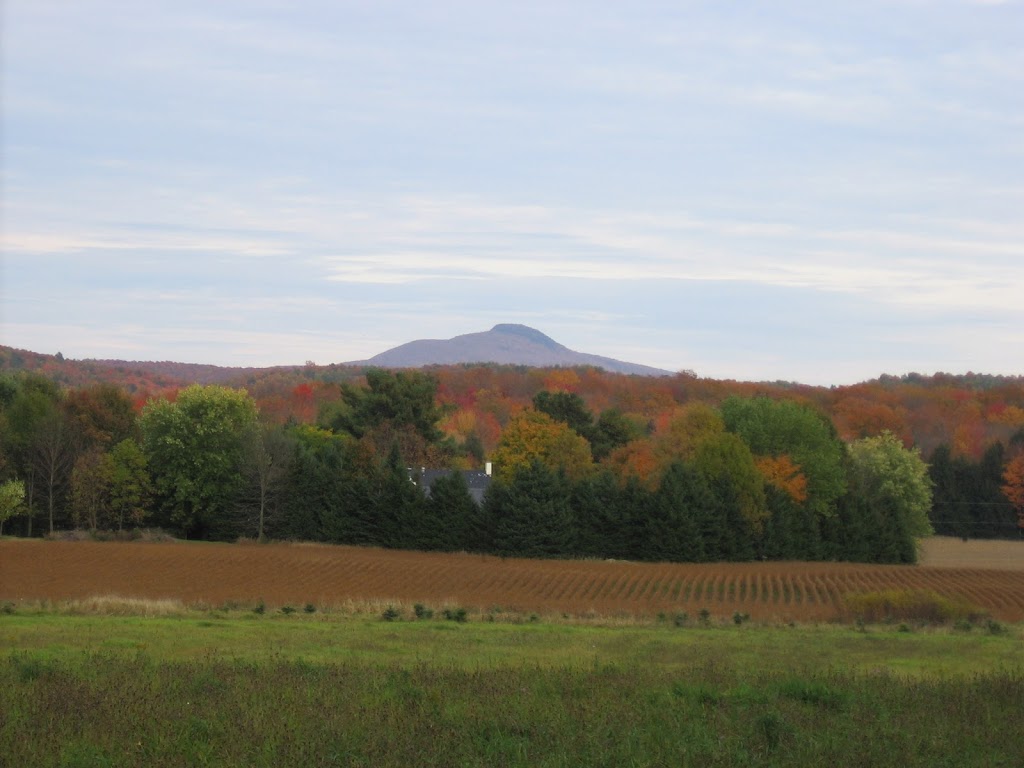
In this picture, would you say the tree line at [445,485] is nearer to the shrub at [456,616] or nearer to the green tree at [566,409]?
the green tree at [566,409]

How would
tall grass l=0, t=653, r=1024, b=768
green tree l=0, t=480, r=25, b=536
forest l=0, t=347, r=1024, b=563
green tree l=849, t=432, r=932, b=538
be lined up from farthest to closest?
green tree l=849, t=432, r=932, b=538, forest l=0, t=347, r=1024, b=563, green tree l=0, t=480, r=25, b=536, tall grass l=0, t=653, r=1024, b=768

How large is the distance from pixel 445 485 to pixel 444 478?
0.95m

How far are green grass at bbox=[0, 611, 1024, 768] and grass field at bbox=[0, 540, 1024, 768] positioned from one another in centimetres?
3

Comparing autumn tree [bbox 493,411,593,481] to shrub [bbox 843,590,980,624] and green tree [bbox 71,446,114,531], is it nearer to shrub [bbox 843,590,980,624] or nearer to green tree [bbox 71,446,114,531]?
green tree [bbox 71,446,114,531]

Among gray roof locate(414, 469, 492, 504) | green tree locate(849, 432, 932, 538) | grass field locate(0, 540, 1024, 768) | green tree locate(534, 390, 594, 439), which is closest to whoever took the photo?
grass field locate(0, 540, 1024, 768)

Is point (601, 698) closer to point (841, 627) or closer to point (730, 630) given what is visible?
point (730, 630)

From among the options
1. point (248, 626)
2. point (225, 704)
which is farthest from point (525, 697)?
point (248, 626)

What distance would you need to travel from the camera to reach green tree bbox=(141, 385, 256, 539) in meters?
71.2

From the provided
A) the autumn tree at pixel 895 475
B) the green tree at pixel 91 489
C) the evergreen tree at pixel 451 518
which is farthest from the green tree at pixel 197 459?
the autumn tree at pixel 895 475

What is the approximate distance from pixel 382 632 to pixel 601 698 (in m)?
11.0

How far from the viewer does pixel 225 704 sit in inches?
380

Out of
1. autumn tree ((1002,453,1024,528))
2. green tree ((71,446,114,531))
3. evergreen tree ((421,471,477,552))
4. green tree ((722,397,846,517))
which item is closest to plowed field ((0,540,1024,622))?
evergreen tree ((421,471,477,552))

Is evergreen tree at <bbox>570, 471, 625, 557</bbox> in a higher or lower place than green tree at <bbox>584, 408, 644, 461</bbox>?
lower

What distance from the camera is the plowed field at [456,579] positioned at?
4091cm
